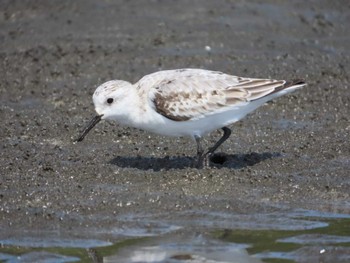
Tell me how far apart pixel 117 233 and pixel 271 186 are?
209cm

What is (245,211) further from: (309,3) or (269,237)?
(309,3)

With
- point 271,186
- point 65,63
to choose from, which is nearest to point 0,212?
point 271,186

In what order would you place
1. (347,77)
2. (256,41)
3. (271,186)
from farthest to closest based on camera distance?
(256,41) < (347,77) < (271,186)

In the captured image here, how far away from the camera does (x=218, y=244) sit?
9719 mm

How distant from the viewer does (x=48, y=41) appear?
54.4 ft

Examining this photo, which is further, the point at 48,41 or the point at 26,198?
the point at 48,41

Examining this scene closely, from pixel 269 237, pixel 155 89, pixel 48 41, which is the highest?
pixel 48 41

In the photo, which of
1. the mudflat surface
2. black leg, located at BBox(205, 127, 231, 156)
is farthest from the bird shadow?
black leg, located at BBox(205, 127, 231, 156)

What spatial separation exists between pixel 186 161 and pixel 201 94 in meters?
0.94

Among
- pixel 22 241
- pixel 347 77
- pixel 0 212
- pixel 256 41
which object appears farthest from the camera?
pixel 256 41

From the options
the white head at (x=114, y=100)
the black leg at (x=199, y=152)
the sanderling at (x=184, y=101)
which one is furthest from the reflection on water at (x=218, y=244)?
the white head at (x=114, y=100)

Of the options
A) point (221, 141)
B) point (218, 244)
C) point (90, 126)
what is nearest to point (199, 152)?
point (221, 141)

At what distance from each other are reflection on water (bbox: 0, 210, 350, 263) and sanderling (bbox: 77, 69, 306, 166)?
1463mm

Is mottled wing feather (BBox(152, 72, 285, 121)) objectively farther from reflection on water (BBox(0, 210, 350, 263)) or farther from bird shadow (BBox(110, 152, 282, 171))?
reflection on water (BBox(0, 210, 350, 263))
